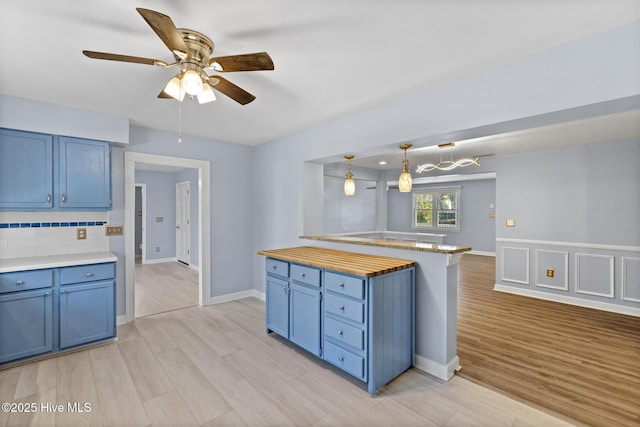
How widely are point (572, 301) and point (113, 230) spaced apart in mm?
6455

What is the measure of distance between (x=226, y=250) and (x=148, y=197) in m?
4.03

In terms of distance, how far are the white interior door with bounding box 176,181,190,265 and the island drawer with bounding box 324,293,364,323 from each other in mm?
5472

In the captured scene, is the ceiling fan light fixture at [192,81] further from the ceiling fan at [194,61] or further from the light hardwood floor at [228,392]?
the light hardwood floor at [228,392]

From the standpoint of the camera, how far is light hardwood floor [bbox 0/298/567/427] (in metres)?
1.90

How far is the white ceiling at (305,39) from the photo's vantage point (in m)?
1.49

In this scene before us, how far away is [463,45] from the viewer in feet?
5.94

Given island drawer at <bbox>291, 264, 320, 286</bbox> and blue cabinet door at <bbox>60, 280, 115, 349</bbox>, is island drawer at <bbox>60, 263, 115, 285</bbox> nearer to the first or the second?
blue cabinet door at <bbox>60, 280, 115, 349</bbox>

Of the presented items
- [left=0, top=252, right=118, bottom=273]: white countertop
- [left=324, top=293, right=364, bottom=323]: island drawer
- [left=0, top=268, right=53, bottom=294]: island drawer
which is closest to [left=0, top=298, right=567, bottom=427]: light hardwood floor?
[left=324, top=293, right=364, bottom=323]: island drawer

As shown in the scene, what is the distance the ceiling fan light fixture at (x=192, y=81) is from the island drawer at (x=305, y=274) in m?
1.69

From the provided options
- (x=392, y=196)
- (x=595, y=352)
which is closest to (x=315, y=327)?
(x=595, y=352)

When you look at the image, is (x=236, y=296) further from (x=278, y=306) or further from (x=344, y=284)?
(x=344, y=284)

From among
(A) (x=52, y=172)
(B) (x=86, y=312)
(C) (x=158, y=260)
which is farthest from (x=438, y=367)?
(C) (x=158, y=260)

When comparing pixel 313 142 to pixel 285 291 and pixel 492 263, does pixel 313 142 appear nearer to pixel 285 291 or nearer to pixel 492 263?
pixel 285 291

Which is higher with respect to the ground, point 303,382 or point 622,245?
point 622,245
